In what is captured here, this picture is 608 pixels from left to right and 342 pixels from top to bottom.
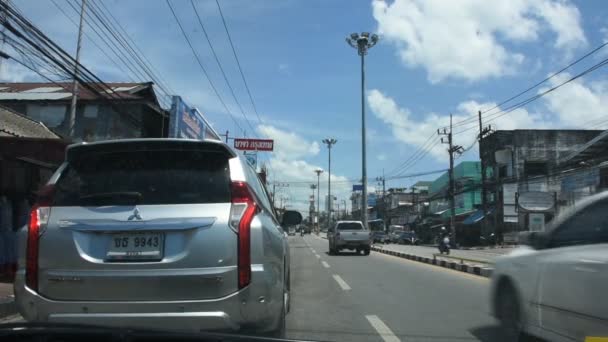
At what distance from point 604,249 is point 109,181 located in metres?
3.79

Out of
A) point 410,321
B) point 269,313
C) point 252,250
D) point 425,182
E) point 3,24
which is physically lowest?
point 410,321

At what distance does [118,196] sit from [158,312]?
2.92 feet

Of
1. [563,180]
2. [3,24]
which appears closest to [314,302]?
[3,24]

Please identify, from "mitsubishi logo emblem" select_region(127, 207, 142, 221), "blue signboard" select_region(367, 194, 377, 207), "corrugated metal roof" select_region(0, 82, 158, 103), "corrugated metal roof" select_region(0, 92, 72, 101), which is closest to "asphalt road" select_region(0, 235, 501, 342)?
"mitsubishi logo emblem" select_region(127, 207, 142, 221)

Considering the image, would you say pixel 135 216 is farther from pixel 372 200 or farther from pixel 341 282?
pixel 372 200

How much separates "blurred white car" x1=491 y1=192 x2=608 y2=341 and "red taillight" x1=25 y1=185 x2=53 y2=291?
4.08 m

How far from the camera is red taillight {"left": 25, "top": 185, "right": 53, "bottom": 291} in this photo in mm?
3891

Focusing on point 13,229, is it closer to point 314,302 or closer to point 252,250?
point 314,302

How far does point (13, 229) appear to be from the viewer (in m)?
11.4

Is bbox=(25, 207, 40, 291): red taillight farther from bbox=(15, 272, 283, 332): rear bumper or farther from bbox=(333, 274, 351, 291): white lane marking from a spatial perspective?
bbox=(333, 274, 351, 291): white lane marking

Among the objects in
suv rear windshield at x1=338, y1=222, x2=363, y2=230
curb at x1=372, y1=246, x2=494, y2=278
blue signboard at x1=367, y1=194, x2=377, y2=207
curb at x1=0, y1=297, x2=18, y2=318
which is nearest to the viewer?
curb at x1=0, y1=297, x2=18, y2=318

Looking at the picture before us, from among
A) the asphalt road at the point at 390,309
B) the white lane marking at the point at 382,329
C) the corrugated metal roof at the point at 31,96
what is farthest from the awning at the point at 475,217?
the white lane marking at the point at 382,329

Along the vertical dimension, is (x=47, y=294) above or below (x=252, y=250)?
below

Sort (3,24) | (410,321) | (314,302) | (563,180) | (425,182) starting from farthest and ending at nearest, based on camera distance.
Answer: (425,182), (563,180), (314,302), (3,24), (410,321)
